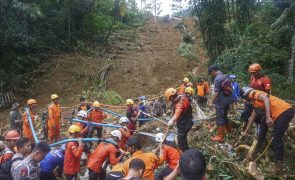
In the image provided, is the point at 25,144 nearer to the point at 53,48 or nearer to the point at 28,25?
the point at 28,25

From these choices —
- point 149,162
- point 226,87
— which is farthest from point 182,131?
point 149,162

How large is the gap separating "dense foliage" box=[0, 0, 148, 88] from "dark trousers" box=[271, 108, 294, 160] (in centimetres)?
1573

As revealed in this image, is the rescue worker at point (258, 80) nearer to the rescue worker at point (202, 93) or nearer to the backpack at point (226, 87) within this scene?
the backpack at point (226, 87)

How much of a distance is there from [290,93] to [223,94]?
713 cm

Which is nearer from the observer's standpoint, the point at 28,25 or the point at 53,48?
the point at 28,25

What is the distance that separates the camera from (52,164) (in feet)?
20.5

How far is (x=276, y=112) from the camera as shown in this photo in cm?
553

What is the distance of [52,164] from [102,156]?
893 millimetres

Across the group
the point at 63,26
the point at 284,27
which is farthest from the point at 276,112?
the point at 63,26

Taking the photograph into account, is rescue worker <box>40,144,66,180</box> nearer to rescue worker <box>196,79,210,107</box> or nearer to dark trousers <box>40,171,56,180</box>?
dark trousers <box>40,171,56,180</box>

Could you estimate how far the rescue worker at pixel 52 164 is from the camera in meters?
6.07

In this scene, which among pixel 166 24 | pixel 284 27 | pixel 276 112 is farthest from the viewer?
pixel 166 24

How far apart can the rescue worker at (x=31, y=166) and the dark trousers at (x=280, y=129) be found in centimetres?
348

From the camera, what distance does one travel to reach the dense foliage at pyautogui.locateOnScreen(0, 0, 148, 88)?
739 inches
